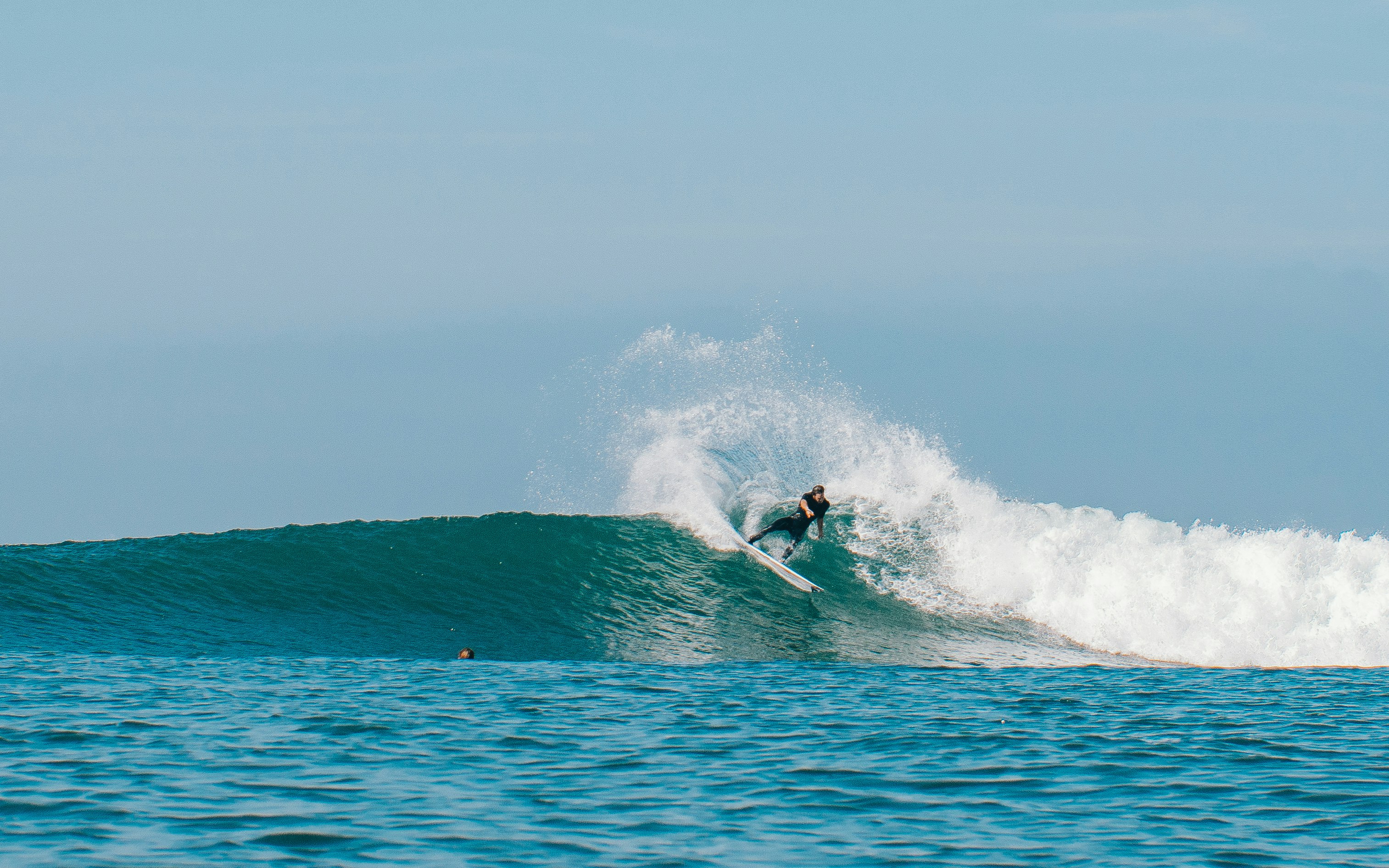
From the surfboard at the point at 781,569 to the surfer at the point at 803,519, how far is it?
141 mm

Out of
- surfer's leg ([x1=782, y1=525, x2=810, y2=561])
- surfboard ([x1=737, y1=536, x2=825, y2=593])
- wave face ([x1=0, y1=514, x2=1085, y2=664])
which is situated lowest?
wave face ([x1=0, y1=514, x2=1085, y2=664])

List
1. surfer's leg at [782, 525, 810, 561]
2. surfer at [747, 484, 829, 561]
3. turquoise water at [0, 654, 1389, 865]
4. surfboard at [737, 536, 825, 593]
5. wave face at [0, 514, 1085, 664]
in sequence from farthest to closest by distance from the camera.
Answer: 1. surfer's leg at [782, 525, 810, 561]
2. surfboard at [737, 536, 825, 593]
3. surfer at [747, 484, 829, 561]
4. wave face at [0, 514, 1085, 664]
5. turquoise water at [0, 654, 1389, 865]

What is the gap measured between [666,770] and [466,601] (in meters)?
9.44

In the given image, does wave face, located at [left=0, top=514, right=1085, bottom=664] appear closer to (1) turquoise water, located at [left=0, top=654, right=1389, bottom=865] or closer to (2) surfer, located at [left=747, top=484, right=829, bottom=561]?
(2) surfer, located at [left=747, top=484, right=829, bottom=561]

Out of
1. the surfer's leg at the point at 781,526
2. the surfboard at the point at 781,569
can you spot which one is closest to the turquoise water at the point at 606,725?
the surfboard at the point at 781,569

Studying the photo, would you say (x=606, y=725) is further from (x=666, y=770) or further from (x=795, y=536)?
(x=795, y=536)

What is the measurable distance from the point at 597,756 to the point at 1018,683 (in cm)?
579

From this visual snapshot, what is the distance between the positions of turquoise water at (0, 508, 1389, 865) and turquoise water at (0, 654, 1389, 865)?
1.3 inches

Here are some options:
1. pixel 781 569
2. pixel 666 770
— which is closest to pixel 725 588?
pixel 781 569

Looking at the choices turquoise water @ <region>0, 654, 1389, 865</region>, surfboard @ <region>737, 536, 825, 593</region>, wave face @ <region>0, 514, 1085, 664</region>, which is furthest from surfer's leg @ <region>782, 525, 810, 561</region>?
turquoise water @ <region>0, 654, 1389, 865</region>

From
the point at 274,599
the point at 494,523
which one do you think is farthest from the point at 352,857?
the point at 494,523

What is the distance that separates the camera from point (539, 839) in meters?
Result: 6.10

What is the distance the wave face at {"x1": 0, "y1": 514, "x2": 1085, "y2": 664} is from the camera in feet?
47.8

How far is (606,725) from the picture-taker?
30.7ft
